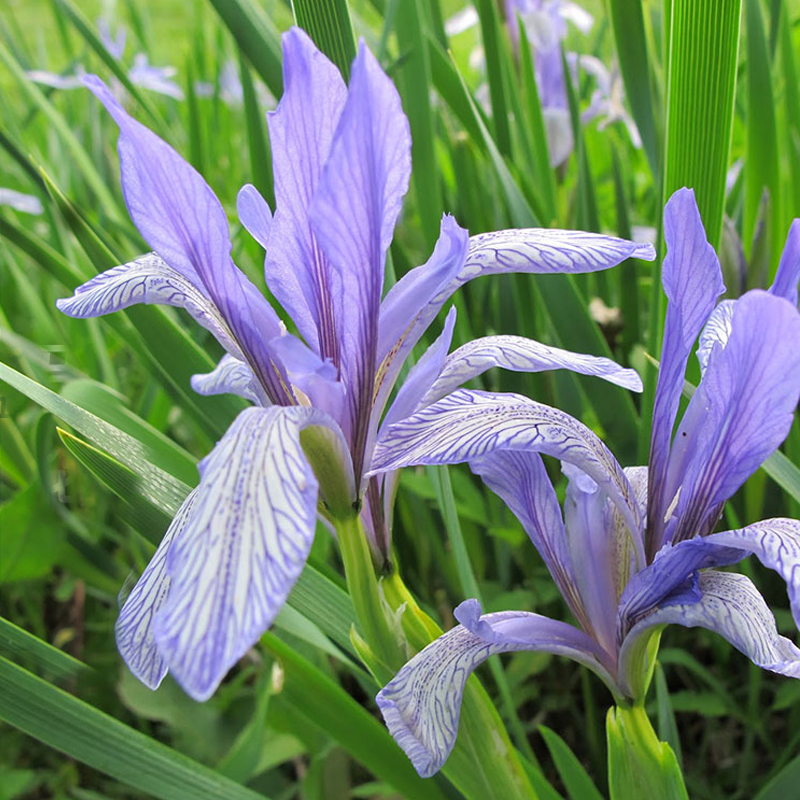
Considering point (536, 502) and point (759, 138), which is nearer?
point (536, 502)

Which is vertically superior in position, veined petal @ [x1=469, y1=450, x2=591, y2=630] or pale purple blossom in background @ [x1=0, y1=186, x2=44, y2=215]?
pale purple blossom in background @ [x1=0, y1=186, x2=44, y2=215]

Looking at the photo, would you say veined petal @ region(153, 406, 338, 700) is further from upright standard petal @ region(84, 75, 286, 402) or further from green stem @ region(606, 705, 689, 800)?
green stem @ region(606, 705, 689, 800)

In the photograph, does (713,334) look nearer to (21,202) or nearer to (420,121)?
(420,121)

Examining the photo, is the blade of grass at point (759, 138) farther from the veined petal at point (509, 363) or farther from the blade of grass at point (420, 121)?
the veined petal at point (509, 363)

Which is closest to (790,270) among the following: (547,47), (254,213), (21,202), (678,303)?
(678,303)

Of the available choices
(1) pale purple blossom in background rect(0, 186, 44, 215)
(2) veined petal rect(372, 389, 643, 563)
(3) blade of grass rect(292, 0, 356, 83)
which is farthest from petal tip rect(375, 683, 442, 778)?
(1) pale purple blossom in background rect(0, 186, 44, 215)

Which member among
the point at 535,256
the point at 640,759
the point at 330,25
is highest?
the point at 330,25

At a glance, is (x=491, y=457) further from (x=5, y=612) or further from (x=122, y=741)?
(x=5, y=612)

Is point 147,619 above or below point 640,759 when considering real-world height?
above
